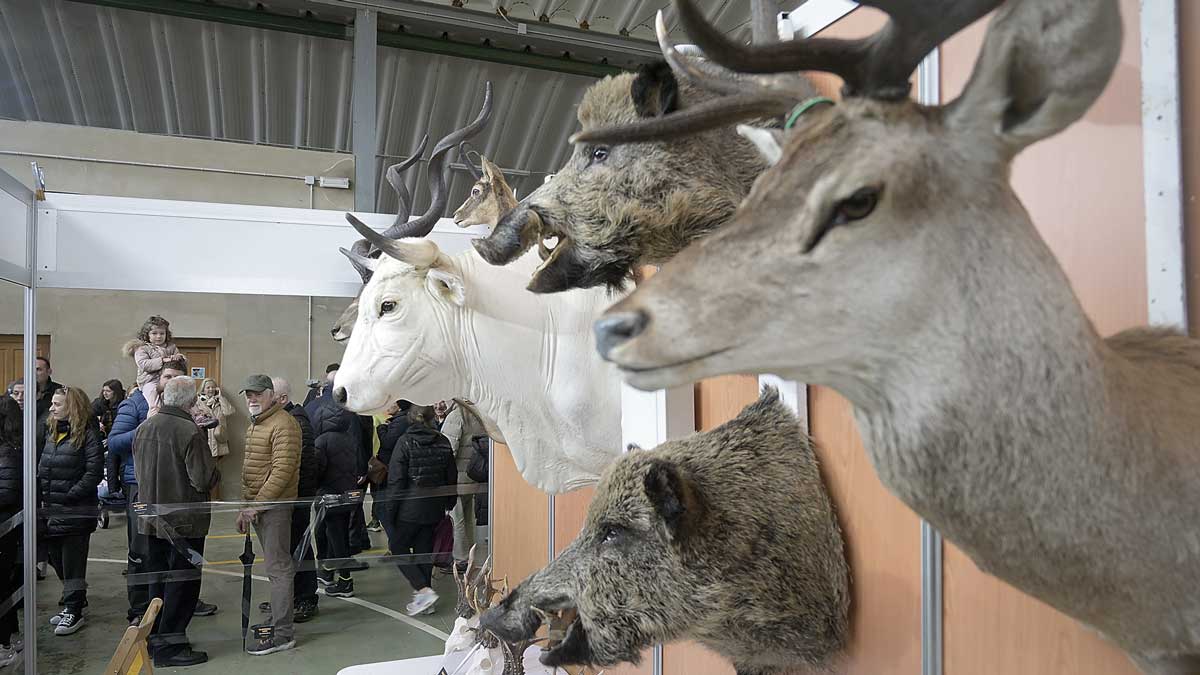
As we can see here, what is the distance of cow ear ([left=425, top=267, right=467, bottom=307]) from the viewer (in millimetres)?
1856

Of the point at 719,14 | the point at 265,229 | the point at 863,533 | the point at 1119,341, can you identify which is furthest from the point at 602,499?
the point at 719,14

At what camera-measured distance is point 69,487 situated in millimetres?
3346

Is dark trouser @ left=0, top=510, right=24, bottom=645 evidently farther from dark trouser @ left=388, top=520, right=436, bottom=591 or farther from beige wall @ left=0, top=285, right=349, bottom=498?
beige wall @ left=0, top=285, right=349, bottom=498

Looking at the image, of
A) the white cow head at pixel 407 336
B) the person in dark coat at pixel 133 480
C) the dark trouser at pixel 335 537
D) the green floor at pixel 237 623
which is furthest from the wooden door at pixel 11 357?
the white cow head at pixel 407 336

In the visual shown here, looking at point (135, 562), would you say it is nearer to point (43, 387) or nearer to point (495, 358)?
point (43, 387)

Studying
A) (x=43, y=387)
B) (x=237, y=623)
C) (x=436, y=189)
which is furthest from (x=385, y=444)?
(x=436, y=189)

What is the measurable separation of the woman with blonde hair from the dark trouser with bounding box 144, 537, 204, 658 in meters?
0.43

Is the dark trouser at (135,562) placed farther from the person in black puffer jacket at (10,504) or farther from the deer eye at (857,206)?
the deer eye at (857,206)

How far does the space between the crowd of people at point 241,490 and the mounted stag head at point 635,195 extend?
2321 mm

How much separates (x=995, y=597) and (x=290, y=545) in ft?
10.7

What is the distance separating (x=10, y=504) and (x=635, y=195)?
309 centimetres

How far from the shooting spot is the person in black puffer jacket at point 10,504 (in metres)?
2.88

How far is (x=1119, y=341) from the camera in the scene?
71cm

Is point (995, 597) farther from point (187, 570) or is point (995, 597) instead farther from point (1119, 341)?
point (187, 570)
